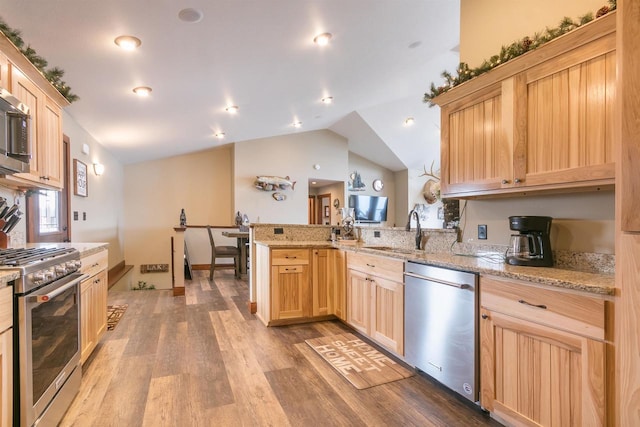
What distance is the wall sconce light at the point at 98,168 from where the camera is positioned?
4938mm

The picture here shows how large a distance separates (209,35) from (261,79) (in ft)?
3.95

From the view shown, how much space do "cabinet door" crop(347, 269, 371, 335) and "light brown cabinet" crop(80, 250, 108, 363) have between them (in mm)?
2191

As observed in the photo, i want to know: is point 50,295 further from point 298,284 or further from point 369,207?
point 369,207

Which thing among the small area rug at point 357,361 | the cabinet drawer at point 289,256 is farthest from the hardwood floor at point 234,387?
the cabinet drawer at point 289,256

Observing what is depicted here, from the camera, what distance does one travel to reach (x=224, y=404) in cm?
205

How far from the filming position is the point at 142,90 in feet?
10.8

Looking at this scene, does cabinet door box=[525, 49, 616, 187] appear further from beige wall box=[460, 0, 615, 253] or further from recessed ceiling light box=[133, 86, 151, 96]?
recessed ceiling light box=[133, 86, 151, 96]

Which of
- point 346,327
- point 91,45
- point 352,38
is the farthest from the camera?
point 346,327

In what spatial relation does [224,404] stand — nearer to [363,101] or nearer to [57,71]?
[57,71]

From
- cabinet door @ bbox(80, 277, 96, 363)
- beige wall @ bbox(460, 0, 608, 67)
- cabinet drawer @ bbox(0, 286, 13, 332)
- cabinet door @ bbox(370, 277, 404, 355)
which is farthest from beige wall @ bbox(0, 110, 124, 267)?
beige wall @ bbox(460, 0, 608, 67)

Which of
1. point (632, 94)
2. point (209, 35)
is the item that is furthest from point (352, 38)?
point (632, 94)

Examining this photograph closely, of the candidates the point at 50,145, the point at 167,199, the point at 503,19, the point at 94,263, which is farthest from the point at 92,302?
the point at 167,199

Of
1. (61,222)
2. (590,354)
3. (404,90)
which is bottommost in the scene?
(590,354)

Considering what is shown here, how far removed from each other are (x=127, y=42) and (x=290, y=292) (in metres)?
2.60
